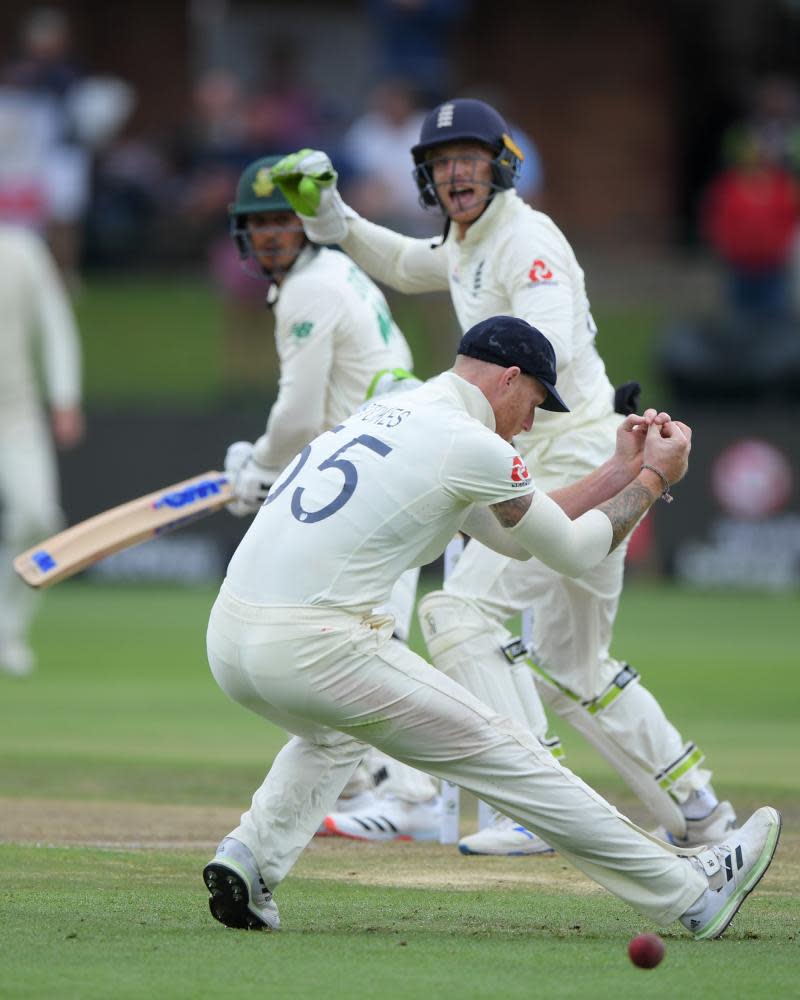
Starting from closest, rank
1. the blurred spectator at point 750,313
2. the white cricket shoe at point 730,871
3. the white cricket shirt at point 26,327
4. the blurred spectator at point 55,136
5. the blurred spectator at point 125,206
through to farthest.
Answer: the white cricket shoe at point 730,871 < the white cricket shirt at point 26,327 < the blurred spectator at point 750,313 < the blurred spectator at point 55,136 < the blurred spectator at point 125,206

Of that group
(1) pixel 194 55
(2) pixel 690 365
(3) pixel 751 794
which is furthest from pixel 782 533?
(1) pixel 194 55

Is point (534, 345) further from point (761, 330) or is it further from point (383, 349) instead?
point (761, 330)

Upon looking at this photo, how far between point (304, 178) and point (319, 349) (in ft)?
2.11

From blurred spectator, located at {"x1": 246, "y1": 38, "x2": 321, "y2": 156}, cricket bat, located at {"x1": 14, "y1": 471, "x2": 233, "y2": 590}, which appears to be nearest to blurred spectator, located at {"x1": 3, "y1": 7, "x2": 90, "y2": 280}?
blurred spectator, located at {"x1": 246, "y1": 38, "x2": 321, "y2": 156}

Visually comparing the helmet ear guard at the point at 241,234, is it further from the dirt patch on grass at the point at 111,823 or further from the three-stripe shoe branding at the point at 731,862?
the three-stripe shoe branding at the point at 731,862

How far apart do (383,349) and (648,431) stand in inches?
80.3

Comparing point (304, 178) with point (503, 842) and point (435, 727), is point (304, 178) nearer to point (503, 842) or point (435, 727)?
point (503, 842)

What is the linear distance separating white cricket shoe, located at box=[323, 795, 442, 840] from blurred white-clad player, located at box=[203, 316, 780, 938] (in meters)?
1.77

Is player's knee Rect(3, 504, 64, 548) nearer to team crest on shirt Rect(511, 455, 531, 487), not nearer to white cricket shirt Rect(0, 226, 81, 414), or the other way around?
white cricket shirt Rect(0, 226, 81, 414)

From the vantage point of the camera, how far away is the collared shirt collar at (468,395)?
561cm

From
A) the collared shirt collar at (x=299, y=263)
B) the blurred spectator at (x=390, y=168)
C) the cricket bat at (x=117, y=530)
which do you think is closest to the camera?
the cricket bat at (x=117, y=530)

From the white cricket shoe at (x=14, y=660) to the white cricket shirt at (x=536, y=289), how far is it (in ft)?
18.4

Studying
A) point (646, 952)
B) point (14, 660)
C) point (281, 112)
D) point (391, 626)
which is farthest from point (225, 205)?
point (646, 952)

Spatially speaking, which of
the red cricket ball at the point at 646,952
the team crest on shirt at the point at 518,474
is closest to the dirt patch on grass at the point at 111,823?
the team crest on shirt at the point at 518,474
